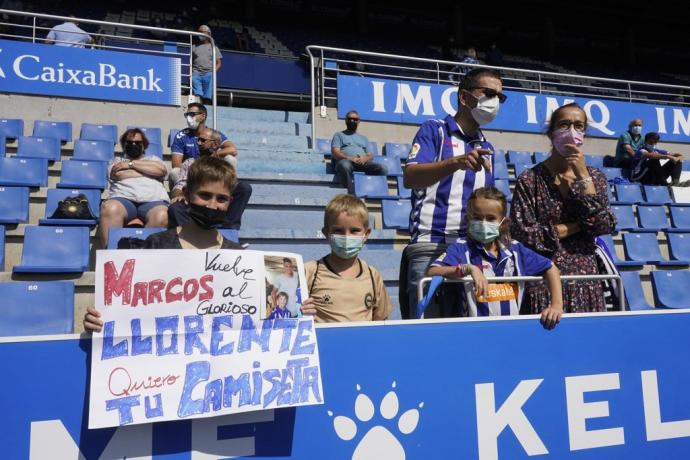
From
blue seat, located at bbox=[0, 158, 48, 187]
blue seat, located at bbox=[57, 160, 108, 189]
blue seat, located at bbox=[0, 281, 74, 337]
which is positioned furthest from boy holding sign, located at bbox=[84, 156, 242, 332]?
blue seat, located at bbox=[0, 158, 48, 187]

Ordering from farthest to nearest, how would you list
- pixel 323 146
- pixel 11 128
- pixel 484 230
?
pixel 323 146 → pixel 11 128 → pixel 484 230

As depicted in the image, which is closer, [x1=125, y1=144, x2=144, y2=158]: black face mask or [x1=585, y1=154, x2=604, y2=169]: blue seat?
[x1=125, y1=144, x2=144, y2=158]: black face mask

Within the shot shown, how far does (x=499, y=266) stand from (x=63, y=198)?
395cm

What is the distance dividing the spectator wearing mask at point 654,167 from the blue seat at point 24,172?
7880mm

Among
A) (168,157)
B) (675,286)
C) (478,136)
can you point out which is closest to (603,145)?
(675,286)

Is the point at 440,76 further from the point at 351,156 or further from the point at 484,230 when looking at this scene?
the point at 484,230

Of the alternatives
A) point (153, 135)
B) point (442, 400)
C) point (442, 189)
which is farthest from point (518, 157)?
point (442, 400)

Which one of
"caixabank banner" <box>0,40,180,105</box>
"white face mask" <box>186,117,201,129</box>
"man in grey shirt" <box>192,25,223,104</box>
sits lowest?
"white face mask" <box>186,117,201,129</box>

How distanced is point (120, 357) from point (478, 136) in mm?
1894

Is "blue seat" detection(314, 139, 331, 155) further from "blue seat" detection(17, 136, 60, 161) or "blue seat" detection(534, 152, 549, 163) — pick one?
"blue seat" detection(534, 152, 549, 163)

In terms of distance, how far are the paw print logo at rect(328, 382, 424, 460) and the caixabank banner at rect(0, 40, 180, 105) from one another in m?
6.23

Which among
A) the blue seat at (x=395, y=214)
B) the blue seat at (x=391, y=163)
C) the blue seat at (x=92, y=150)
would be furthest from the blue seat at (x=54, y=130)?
the blue seat at (x=395, y=214)

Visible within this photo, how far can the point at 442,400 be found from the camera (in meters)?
2.05

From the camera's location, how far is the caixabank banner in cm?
687
